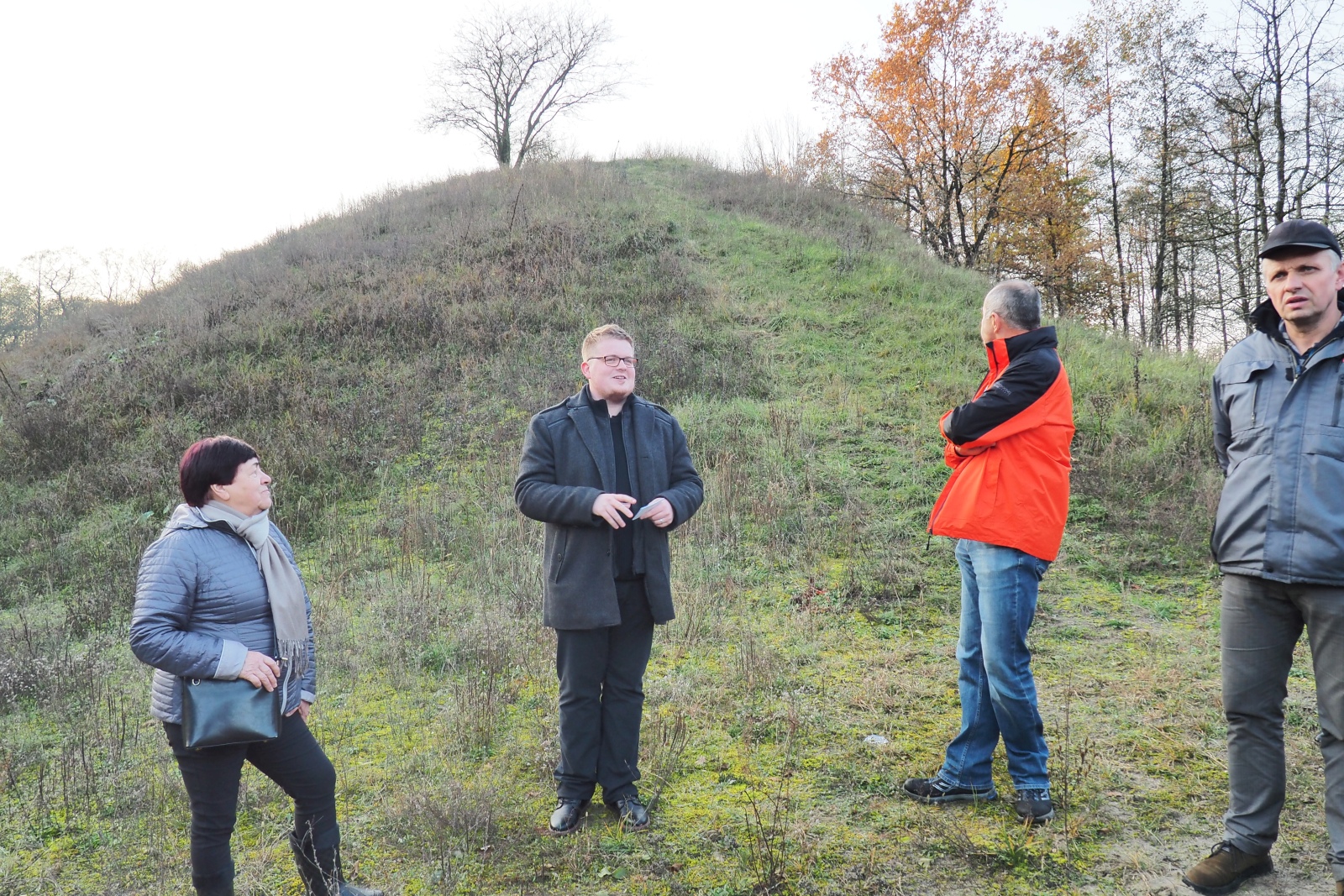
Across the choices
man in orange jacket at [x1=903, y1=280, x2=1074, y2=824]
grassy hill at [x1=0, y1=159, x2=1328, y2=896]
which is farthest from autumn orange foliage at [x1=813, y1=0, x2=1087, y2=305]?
man in orange jacket at [x1=903, y1=280, x2=1074, y2=824]

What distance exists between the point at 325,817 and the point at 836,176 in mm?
25685

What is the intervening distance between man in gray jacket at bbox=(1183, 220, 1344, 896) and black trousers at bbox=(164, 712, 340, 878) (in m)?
3.22

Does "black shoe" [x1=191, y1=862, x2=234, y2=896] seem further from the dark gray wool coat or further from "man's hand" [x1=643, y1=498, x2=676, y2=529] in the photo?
"man's hand" [x1=643, y1=498, x2=676, y2=529]

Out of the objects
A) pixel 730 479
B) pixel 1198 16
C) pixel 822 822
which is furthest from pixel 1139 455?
pixel 1198 16

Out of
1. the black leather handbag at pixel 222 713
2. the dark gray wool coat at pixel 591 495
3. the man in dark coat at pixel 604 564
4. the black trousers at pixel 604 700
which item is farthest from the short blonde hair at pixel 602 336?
the black leather handbag at pixel 222 713

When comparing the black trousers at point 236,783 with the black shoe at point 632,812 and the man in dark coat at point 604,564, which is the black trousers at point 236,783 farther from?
the black shoe at point 632,812

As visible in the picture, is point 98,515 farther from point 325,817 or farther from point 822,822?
point 822,822

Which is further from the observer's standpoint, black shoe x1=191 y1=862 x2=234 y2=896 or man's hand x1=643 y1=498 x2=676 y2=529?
man's hand x1=643 y1=498 x2=676 y2=529

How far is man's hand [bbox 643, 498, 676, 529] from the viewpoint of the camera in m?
3.19

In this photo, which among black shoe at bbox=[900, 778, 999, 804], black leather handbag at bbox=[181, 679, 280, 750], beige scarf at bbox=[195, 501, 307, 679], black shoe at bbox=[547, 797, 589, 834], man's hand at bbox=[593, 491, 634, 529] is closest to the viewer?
black leather handbag at bbox=[181, 679, 280, 750]

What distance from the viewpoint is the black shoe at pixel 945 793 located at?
135 inches

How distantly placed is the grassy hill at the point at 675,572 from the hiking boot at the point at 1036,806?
9 centimetres

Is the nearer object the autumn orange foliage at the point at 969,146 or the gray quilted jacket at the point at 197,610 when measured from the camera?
the gray quilted jacket at the point at 197,610

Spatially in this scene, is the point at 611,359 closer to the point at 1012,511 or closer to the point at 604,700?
the point at 604,700
